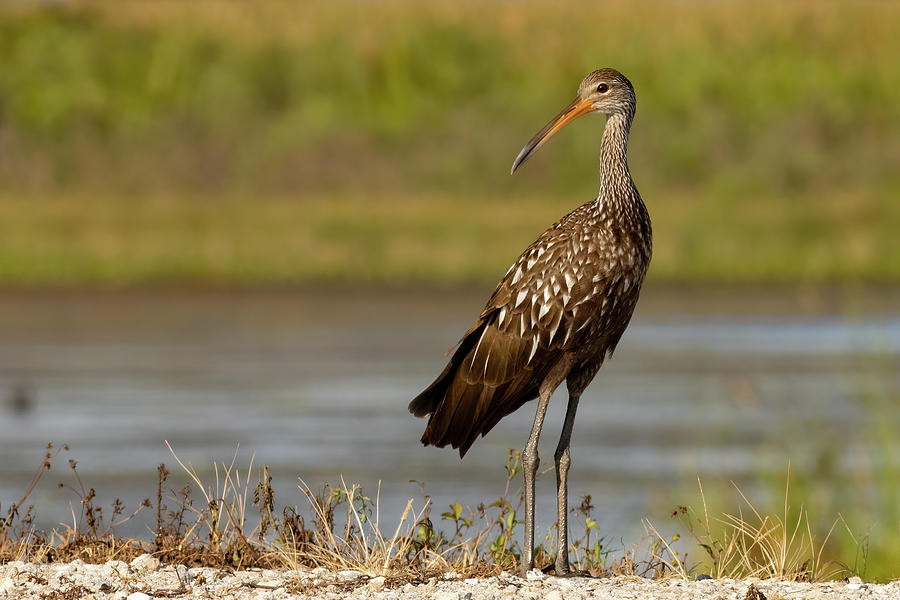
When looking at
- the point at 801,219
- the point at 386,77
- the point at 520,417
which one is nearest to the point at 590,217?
the point at 520,417

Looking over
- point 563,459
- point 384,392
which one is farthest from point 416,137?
point 563,459

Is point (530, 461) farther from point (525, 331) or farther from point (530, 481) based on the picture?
point (525, 331)

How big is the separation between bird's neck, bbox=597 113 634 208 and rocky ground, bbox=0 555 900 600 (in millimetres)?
1575

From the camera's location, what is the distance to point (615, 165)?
7.58m

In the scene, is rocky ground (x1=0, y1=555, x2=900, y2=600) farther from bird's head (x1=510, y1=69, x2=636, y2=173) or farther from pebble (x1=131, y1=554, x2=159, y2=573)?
bird's head (x1=510, y1=69, x2=636, y2=173)

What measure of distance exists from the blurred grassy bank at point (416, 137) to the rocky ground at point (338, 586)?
2054 cm

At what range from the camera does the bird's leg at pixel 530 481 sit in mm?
7348

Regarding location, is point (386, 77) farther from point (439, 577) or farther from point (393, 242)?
point (439, 577)

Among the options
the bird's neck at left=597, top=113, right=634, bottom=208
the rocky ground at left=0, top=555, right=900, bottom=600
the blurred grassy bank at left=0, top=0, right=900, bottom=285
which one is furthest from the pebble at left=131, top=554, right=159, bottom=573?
the blurred grassy bank at left=0, top=0, right=900, bottom=285

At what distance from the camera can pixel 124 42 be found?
39.2 m

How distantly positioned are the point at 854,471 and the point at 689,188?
21.9m

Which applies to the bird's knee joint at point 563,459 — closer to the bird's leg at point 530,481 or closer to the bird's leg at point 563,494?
the bird's leg at point 563,494

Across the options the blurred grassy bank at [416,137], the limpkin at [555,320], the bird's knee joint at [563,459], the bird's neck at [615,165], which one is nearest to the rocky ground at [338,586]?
the limpkin at [555,320]

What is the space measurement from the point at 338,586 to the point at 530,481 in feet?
3.40
